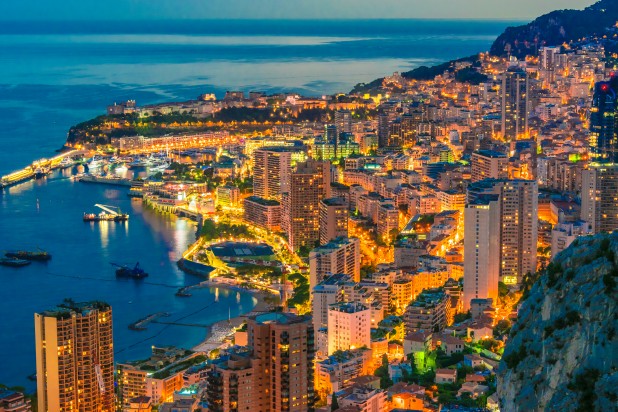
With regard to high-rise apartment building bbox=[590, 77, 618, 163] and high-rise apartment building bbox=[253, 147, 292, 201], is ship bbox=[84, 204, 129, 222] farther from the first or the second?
high-rise apartment building bbox=[590, 77, 618, 163]

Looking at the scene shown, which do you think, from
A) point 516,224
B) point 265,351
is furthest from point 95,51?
point 265,351

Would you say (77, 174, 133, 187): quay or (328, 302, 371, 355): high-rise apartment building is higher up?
(328, 302, 371, 355): high-rise apartment building

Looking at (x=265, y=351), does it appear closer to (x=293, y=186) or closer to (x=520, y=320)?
(x=520, y=320)

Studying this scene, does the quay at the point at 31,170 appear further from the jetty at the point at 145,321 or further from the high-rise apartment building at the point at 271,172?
the jetty at the point at 145,321

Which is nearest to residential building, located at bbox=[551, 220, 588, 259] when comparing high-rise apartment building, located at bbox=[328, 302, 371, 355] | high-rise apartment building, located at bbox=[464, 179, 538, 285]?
high-rise apartment building, located at bbox=[464, 179, 538, 285]

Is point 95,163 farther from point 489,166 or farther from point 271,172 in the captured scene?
point 489,166

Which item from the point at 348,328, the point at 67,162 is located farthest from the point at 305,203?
the point at 67,162
